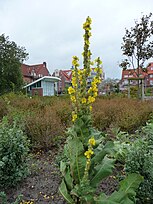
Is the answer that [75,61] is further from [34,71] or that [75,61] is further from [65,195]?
[34,71]

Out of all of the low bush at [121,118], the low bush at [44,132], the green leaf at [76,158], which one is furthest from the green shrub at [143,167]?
the low bush at [121,118]

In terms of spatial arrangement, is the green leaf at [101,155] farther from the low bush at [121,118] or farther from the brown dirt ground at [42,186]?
the low bush at [121,118]

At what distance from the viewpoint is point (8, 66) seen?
25.8m

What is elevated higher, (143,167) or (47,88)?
(47,88)

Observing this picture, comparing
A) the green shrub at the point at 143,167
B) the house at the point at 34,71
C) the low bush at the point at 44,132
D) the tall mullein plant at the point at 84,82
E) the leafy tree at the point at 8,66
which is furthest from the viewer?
the house at the point at 34,71

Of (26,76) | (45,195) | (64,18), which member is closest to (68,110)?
(64,18)

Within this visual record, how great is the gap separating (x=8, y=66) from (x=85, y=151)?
25.5m

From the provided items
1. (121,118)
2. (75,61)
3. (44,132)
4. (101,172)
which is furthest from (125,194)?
(121,118)

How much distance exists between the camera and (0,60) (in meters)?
25.7

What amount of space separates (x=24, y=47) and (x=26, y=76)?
2046 cm

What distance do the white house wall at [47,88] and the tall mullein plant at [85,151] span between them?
31.6m

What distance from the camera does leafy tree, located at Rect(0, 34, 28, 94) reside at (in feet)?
84.7

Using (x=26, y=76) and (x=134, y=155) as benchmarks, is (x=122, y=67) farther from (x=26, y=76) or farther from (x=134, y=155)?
(x=26, y=76)

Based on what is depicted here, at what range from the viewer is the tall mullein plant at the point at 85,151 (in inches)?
70.8
